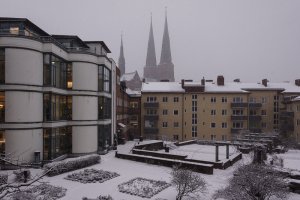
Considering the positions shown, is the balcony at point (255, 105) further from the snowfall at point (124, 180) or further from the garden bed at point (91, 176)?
the garden bed at point (91, 176)

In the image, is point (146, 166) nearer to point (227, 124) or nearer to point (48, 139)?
point (48, 139)

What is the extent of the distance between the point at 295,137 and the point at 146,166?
117ft

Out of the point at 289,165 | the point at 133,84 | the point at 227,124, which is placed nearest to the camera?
the point at 289,165

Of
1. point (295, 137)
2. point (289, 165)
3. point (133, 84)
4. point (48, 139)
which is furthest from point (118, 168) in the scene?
point (133, 84)

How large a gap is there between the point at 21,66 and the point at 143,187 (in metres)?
15.9

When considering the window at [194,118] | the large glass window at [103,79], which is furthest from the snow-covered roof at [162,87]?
the large glass window at [103,79]

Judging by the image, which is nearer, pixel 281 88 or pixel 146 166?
pixel 146 166

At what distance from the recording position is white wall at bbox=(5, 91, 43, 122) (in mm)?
23562

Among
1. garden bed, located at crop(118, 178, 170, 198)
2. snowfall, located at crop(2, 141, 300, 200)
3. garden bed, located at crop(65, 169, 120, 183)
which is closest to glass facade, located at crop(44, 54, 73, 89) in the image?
snowfall, located at crop(2, 141, 300, 200)

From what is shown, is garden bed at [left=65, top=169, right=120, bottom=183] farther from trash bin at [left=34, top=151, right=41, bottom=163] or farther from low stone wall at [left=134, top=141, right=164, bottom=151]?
low stone wall at [left=134, top=141, right=164, bottom=151]

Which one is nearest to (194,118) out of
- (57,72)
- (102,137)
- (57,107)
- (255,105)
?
(255,105)

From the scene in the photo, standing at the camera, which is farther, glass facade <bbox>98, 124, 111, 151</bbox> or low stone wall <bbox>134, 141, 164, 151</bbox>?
low stone wall <bbox>134, 141, 164, 151</bbox>

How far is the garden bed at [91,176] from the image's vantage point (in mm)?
20781

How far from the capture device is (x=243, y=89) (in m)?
57.1
